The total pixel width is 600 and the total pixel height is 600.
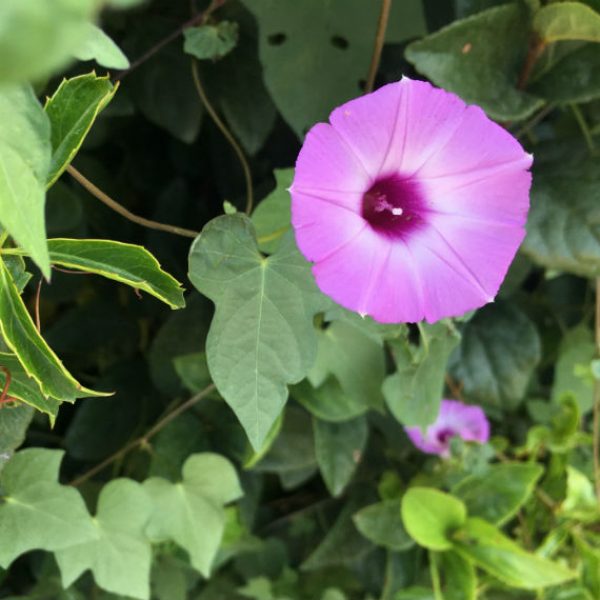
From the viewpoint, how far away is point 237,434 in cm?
82

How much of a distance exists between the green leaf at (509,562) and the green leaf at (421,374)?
244mm

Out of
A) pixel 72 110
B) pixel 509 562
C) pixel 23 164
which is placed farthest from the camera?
pixel 509 562

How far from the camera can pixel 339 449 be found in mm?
843

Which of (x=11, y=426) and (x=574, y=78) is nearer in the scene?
(x=11, y=426)

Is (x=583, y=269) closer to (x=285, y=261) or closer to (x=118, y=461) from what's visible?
(x=285, y=261)

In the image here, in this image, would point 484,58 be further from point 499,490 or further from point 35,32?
point 35,32

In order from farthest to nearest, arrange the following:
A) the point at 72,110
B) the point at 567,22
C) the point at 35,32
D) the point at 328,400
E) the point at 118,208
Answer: the point at 328,400
the point at 567,22
the point at 118,208
the point at 72,110
the point at 35,32

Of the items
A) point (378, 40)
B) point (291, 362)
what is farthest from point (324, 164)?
point (378, 40)

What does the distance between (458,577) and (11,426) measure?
586 mm

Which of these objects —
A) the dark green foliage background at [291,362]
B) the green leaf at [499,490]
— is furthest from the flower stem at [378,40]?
the green leaf at [499,490]

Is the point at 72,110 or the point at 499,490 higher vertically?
the point at 72,110

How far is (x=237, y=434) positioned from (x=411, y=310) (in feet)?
1.31

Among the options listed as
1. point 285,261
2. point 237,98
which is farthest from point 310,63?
point 285,261

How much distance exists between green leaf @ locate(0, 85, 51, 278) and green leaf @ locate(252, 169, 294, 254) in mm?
264
